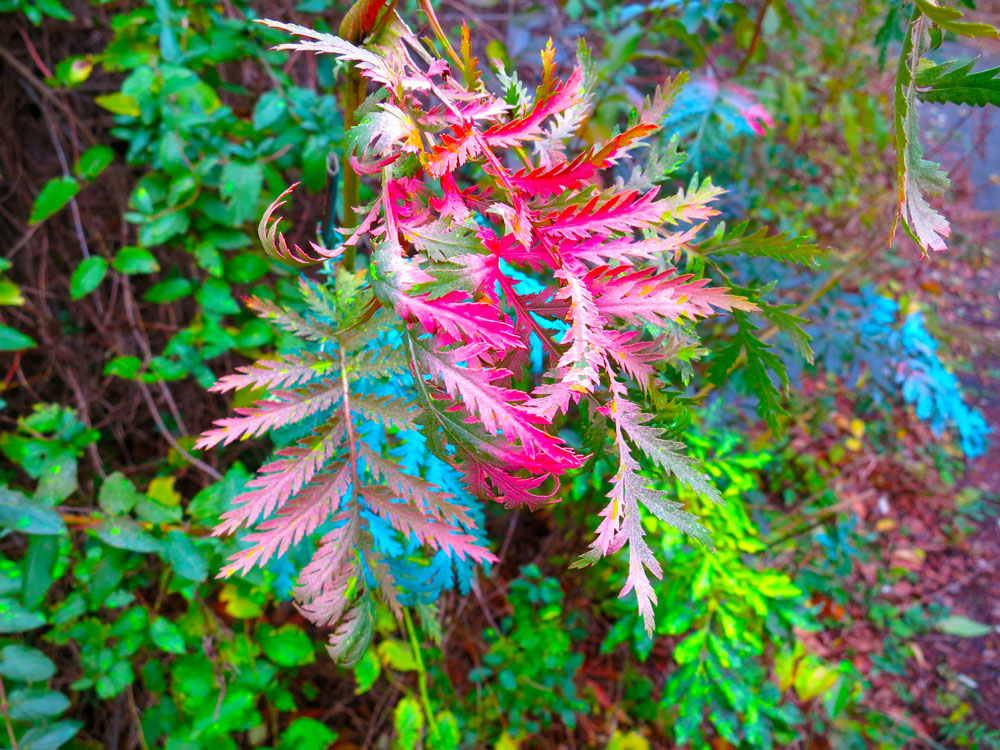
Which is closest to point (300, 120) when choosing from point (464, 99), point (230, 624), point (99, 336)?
point (99, 336)

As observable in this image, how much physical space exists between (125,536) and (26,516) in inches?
5.9

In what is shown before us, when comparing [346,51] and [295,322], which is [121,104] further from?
[346,51]

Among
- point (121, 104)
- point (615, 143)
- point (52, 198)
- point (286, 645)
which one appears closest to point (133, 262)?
point (52, 198)

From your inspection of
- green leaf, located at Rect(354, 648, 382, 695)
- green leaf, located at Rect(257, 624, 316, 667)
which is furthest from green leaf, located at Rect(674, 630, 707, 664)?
green leaf, located at Rect(257, 624, 316, 667)

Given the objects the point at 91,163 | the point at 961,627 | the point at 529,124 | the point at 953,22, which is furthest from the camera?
the point at 961,627

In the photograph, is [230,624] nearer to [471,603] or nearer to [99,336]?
[471,603]

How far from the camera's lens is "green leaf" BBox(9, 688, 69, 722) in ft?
3.40

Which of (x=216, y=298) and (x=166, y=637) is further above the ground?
(x=216, y=298)

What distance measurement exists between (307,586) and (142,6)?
70.3 inches

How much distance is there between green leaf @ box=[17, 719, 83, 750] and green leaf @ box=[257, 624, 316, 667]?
1.11 feet

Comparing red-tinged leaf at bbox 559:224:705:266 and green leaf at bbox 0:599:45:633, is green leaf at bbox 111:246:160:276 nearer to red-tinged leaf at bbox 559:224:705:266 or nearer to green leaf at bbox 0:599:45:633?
green leaf at bbox 0:599:45:633

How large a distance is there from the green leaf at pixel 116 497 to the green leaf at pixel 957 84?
4.18 feet

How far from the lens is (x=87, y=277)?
1.32 meters

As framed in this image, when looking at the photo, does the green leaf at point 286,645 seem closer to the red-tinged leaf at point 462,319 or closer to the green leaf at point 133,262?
the green leaf at point 133,262
